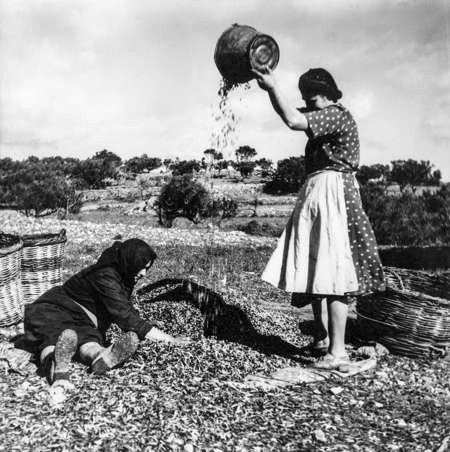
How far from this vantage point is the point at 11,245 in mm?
3809

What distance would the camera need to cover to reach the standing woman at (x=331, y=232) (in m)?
2.97

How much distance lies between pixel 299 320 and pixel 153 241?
7023 mm

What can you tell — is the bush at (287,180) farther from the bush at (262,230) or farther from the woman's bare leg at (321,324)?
the woman's bare leg at (321,324)

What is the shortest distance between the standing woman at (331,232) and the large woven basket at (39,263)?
2046mm

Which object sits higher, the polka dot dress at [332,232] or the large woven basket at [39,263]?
the polka dot dress at [332,232]

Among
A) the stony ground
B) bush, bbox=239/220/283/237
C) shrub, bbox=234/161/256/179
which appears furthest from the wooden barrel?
shrub, bbox=234/161/256/179

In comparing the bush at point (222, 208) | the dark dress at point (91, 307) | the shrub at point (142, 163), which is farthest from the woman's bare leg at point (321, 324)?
the shrub at point (142, 163)

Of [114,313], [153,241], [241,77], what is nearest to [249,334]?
[114,313]

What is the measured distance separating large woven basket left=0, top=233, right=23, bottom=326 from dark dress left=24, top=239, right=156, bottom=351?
698 mm

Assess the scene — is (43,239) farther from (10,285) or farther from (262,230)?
(262,230)

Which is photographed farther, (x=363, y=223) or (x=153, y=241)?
(x=153, y=241)

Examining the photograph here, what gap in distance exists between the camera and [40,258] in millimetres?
4133

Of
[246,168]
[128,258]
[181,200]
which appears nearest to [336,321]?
[128,258]

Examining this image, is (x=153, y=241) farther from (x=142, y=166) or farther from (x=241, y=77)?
(x=142, y=166)
